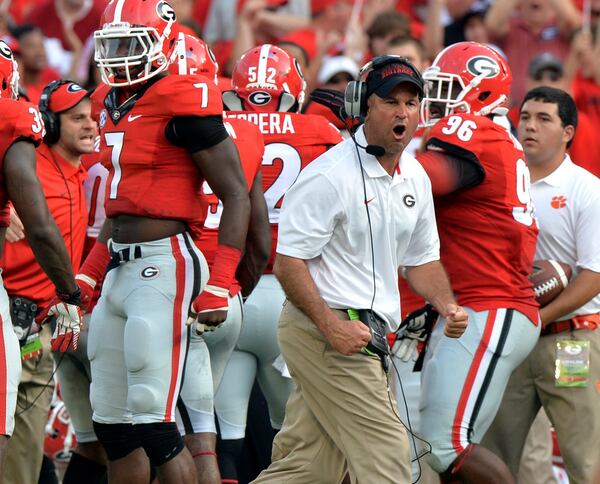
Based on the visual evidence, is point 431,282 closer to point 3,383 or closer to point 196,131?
point 196,131

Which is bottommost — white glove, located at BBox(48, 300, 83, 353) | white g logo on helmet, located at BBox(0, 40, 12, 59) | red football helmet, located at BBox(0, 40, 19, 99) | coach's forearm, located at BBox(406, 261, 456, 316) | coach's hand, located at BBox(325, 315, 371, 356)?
white glove, located at BBox(48, 300, 83, 353)

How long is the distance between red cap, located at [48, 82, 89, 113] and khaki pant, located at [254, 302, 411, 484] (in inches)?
82.9

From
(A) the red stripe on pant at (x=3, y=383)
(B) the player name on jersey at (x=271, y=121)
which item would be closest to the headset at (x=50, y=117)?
(B) the player name on jersey at (x=271, y=121)

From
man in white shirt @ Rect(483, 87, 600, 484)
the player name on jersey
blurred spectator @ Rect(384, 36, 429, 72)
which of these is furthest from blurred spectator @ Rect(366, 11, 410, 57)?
the player name on jersey

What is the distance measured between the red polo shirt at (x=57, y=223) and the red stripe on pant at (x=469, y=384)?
2178 mm

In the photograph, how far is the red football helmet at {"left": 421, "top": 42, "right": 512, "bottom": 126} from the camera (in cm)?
686

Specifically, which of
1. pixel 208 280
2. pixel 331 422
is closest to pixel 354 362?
pixel 331 422

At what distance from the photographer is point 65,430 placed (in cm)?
798

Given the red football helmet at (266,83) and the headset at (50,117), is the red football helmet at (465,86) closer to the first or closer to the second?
the red football helmet at (266,83)

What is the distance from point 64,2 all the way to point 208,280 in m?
7.16

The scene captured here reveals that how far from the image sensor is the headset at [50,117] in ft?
23.1

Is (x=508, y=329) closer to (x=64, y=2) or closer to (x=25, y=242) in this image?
(x=25, y=242)

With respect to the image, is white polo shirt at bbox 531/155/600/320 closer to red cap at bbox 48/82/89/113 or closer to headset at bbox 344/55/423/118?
headset at bbox 344/55/423/118

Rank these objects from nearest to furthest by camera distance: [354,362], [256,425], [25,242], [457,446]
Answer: [354,362] < [457,446] < [25,242] < [256,425]
